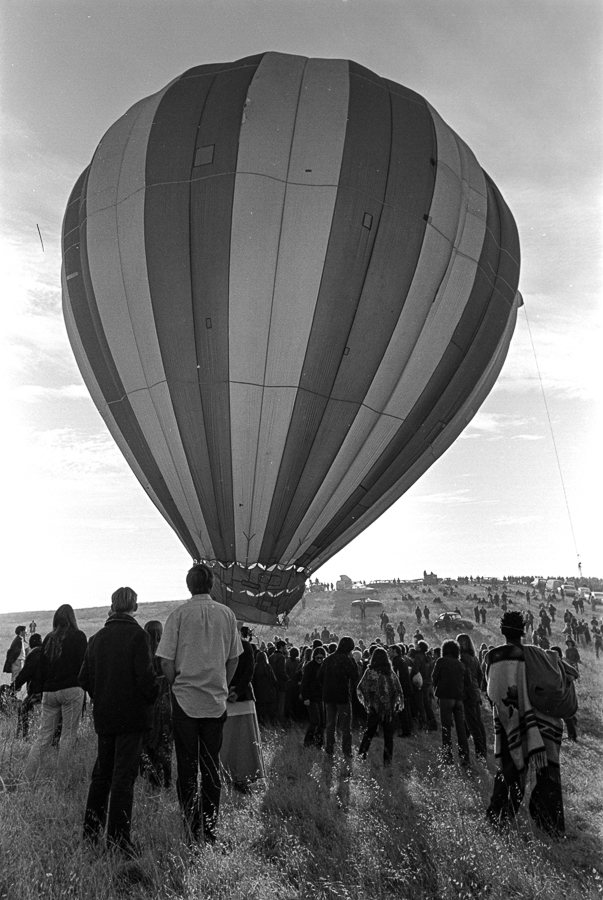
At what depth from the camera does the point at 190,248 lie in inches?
423

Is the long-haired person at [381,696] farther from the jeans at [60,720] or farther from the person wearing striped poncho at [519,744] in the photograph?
the jeans at [60,720]

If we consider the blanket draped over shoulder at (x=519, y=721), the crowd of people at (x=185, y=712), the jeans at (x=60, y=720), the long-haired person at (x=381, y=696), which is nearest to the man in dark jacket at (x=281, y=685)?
the long-haired person at (x=381, y=696)

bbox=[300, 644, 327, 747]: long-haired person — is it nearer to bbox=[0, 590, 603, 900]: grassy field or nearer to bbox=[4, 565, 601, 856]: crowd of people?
bbox=[0, 590, 603, 900]: grassy field

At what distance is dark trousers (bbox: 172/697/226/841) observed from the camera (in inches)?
166

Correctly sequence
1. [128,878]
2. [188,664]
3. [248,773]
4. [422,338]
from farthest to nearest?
[422,338]
[248,773]
[188,664]
[128,878]

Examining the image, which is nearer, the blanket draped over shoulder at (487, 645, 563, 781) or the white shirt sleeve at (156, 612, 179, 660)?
the white shirt sleeve at (156, 612, 179, 660)

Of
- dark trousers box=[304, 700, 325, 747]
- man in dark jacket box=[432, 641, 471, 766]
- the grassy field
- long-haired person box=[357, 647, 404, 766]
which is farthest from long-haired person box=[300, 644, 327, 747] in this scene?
the grassy field

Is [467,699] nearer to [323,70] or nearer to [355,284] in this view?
[355,284]

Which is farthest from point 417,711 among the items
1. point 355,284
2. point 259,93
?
point 259,93

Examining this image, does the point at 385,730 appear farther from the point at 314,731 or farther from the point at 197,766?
the point at 197,766

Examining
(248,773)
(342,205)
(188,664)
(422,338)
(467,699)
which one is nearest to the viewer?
(188,664)

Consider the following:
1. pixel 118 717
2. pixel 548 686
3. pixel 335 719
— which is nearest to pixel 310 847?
pixel 118 717

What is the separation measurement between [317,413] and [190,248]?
11.2ft

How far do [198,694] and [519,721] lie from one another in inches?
96.4
